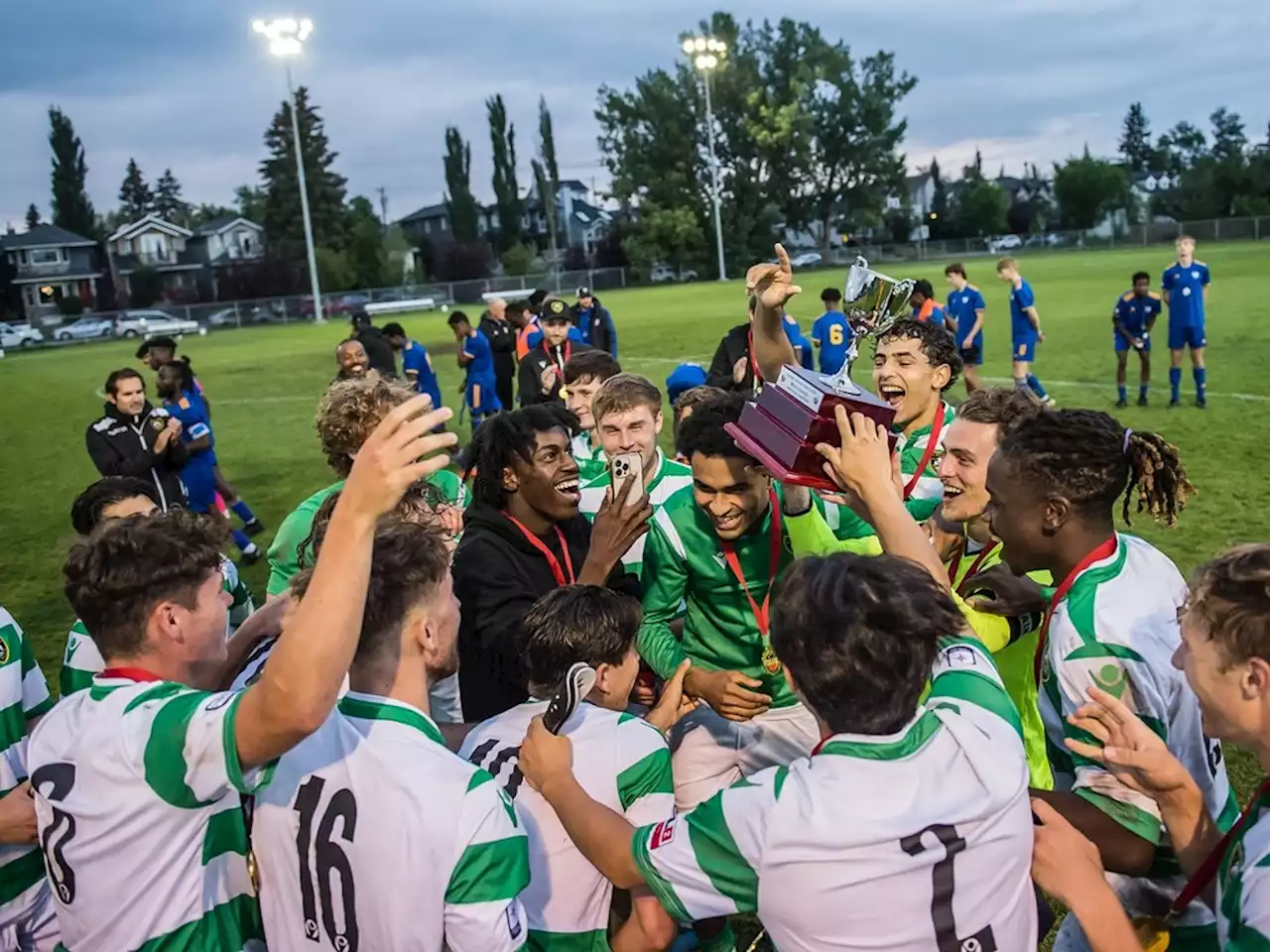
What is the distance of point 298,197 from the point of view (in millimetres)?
80438

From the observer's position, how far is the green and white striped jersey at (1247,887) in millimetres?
1857

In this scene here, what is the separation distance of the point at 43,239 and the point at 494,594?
95.3 meters

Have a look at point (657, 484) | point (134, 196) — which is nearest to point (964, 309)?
point (657, 484)

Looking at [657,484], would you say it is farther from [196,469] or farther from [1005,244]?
[1005,244]

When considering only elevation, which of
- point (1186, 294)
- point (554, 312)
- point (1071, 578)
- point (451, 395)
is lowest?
point (451, 395)

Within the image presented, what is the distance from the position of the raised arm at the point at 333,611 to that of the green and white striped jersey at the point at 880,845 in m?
0.80

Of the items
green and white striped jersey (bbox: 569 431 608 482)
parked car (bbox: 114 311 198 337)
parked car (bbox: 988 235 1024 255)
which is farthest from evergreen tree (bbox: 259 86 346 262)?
green and white striped jersey (bbox: 569 431 608 482)

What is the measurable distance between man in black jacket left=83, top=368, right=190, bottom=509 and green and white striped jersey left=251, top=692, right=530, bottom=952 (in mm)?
7312

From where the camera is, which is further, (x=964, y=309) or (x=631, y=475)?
(x=964, y=309)

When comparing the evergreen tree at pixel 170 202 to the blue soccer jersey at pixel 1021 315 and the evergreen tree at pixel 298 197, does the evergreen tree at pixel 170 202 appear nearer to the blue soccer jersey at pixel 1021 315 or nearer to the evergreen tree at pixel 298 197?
the evergreen tree at pixel 298 197

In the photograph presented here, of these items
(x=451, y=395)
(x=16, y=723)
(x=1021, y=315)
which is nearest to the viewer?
(x=16, y=723)

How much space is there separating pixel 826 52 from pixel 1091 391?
64513 mm

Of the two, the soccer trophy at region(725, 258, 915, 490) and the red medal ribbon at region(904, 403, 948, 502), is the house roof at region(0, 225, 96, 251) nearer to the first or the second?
the red medal ribbon at region(904, 403, 948, 502)

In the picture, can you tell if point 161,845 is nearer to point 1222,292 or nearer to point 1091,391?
point 1091,391
